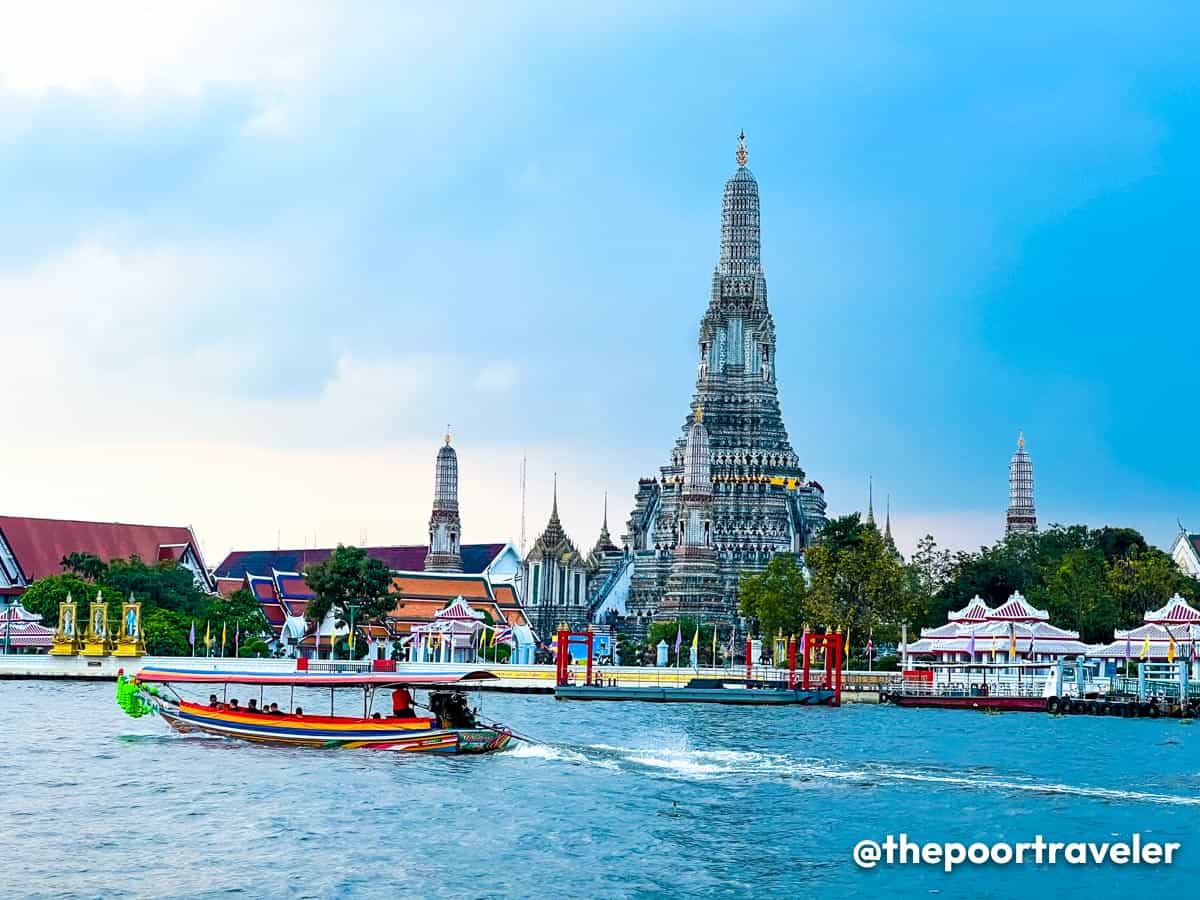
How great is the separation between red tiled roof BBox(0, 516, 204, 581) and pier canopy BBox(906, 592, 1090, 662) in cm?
5013

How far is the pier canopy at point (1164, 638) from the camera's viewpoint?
75062 mm

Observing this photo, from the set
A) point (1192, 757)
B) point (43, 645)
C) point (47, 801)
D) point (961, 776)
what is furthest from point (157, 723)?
point (43, 645)

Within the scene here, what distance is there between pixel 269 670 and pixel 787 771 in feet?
140

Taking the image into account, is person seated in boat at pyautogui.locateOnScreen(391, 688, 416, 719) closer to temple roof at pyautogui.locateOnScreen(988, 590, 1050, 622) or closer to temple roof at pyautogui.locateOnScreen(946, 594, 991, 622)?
temple roof at pyautogui.locateOnScreen(988, 590, 1050, 622)

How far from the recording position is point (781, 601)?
90250 mm

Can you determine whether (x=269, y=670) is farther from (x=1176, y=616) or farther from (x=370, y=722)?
(x=1176, y=616)

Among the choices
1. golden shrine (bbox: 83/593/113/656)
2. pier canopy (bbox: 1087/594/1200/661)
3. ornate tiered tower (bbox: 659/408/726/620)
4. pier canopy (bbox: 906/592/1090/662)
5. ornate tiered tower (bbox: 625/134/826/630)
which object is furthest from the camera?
ornate tiered tower (bbox: 625/134/826/630)

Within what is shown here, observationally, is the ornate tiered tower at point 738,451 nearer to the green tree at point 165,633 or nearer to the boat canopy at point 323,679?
the green tree at point 165,633

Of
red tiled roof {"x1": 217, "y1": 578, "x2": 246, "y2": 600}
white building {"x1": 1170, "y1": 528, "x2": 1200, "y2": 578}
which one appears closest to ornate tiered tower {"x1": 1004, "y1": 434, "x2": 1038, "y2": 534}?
white building {"x1": 1170, "y1": 528, "x2": 1200, "y2": 578}

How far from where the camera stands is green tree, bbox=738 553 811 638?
292 feet

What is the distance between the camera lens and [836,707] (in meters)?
71.5

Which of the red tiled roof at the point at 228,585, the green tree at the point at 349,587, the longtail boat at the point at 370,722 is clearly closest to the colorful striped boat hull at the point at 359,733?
the longtail boat at the point at 370,722

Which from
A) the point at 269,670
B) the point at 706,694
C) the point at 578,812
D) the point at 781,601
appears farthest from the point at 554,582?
the point at 578,812

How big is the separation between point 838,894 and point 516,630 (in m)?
85.1
